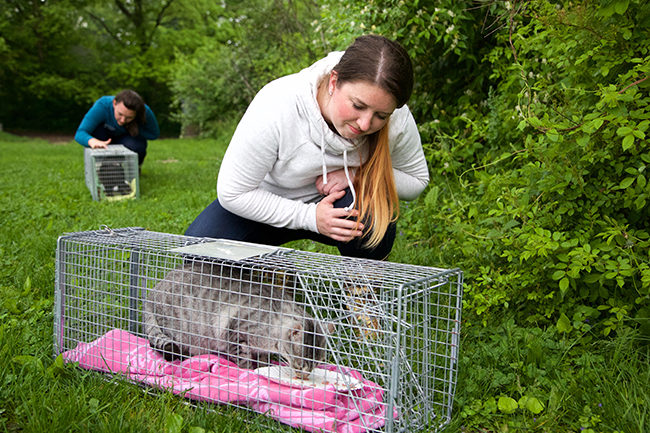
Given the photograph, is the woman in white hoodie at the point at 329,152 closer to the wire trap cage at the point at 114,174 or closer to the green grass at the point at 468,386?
the green grass at the point at 468,386

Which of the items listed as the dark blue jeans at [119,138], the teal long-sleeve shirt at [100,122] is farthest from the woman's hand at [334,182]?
the dark blue jeans at [119,138]

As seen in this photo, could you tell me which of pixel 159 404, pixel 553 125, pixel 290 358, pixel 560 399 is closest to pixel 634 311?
pixel 560 399

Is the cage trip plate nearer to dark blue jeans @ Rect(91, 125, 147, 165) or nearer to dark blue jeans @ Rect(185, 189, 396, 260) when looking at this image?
dark blue jeans @ Rect(185, 189, 396, 260)

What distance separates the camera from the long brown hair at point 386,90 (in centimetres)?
194

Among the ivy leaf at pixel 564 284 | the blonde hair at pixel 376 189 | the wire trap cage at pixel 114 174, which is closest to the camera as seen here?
the ivy leaf at pixel 564 284

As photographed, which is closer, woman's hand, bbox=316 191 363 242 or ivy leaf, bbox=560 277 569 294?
ivy leaf, bbox=560 277 569 294

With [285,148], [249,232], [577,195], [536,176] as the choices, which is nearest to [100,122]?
[249,232]

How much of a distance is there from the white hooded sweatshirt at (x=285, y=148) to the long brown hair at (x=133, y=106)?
3.33m

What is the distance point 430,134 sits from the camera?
169 inches

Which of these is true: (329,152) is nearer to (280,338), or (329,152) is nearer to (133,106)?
(280,338)

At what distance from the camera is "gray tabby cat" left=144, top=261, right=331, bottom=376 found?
1.99m

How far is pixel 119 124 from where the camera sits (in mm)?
5574

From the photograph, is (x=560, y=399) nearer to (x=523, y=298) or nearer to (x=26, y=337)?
(x=523, y=298)

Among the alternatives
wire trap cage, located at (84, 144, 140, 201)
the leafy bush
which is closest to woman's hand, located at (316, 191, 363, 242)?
the leafy bush
